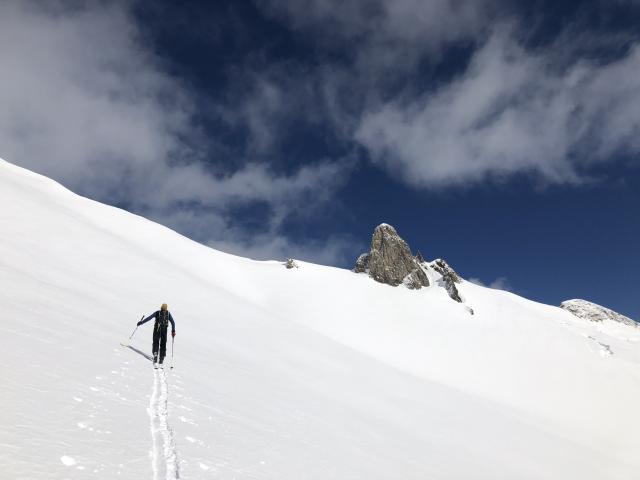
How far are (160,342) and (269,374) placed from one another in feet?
21.4

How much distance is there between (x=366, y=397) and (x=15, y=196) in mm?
31795

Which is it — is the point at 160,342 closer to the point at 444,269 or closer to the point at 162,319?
the point at 162,319

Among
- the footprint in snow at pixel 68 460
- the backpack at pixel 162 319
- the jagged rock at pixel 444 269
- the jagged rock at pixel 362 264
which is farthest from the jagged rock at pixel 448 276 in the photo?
the footprint in snow at pixel 68 460

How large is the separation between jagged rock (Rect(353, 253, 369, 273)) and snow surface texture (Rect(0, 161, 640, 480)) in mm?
2243

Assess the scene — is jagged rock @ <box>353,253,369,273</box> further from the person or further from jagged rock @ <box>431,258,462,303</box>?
the person

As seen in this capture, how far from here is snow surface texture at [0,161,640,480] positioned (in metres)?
7.11

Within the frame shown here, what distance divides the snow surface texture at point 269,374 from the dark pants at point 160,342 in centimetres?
59

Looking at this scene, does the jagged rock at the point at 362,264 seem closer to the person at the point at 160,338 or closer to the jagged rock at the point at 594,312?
the person at the point at 160,338

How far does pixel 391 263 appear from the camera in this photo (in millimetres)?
62000

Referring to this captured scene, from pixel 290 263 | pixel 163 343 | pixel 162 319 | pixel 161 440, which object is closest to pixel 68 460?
pixel 161 440

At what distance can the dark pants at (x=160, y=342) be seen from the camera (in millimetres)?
13617

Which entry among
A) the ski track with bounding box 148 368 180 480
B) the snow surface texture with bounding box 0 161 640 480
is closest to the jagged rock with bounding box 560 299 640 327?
the snow surface texture with bounding box 0 161 640 480

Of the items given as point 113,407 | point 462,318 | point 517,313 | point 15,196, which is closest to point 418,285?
point 462,318

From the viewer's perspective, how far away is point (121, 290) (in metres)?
26.0
